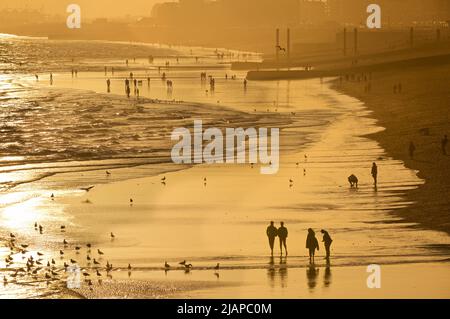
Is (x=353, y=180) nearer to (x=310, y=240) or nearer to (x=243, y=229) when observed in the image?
(x=243, y=229)

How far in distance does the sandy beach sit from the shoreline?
0.45 metres

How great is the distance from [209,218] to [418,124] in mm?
23100

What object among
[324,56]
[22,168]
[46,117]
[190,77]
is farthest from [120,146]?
[324,56]

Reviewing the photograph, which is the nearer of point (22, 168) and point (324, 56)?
point (22, 168)

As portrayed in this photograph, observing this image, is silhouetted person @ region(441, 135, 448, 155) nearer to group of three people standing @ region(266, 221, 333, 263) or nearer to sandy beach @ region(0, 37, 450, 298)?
sandy beach @ region(0, 37, 450, 298)

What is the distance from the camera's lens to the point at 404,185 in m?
32.7

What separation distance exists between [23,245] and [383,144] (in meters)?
22.8

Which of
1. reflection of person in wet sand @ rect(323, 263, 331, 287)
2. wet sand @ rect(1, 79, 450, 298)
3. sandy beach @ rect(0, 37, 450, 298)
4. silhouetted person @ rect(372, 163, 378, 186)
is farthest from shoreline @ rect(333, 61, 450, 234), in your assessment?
reflection of person in wet sand @ rect(323, 263, 331, 287)

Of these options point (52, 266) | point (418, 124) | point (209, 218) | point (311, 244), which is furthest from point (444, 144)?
point (52, 266)

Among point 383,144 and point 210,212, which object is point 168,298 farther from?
point 383,144

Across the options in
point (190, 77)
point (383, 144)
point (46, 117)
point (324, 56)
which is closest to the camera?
point (383, 144)

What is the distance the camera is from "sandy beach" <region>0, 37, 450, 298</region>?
68.2 feet

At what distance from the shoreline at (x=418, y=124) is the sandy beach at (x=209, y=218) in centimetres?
45

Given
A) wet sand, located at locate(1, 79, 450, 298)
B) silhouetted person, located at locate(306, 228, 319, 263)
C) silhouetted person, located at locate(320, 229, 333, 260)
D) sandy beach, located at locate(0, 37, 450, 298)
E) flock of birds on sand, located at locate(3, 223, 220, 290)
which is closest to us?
wet sand, located at locate(1, 79, 450, 298)
